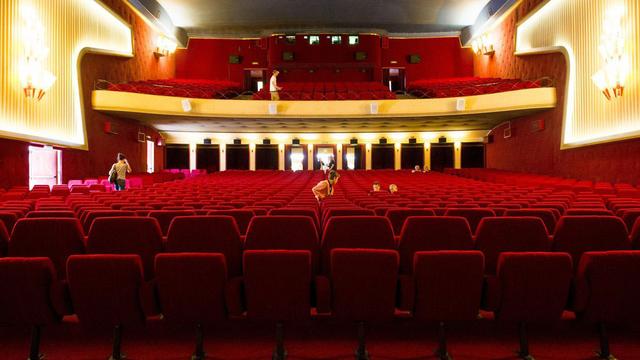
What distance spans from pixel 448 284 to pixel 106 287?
1854 millimetres

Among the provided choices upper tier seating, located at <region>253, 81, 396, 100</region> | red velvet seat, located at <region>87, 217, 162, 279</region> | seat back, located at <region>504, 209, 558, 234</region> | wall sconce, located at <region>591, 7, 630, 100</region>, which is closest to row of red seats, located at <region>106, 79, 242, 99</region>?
upper tier seating, located at <region>253, 81, 396, 100</region>

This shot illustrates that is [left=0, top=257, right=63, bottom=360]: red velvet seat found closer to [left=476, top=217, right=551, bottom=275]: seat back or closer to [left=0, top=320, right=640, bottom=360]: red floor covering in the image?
[left=0, top=320, right=640, bottom=360]: red floor covering

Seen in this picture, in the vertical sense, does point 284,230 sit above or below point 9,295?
above

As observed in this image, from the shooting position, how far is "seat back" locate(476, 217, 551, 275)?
9.95ft

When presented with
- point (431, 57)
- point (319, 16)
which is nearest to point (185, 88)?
point (319, 16)

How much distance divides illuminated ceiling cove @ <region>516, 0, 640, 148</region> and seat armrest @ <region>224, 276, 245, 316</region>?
10.8 metres

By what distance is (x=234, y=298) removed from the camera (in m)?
2.55

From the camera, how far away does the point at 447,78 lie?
23438 mm

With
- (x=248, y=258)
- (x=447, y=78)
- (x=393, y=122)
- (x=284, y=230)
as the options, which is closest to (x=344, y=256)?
(x=248, y=258)

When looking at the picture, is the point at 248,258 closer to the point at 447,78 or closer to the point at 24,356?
the point at 24,356

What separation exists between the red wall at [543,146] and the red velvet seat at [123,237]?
11152mm

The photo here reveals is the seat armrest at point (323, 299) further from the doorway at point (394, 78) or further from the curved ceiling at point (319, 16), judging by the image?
the doorway at point (394, 78)

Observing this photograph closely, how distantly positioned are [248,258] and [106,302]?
805 millimetres

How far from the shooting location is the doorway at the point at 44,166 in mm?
12414
